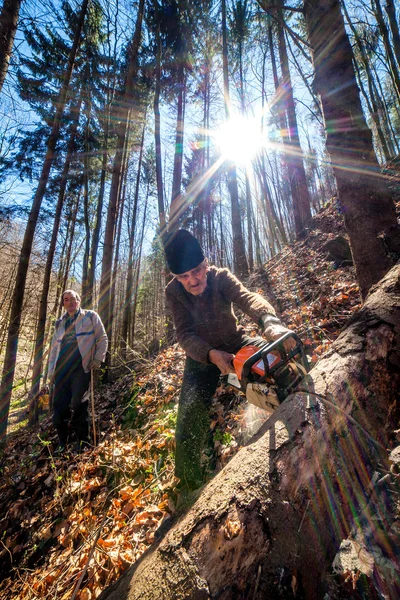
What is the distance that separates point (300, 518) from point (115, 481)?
9.12 feet

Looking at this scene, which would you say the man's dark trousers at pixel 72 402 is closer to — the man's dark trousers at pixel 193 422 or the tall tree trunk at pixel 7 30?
the man's dark trousers at pixel 193 422

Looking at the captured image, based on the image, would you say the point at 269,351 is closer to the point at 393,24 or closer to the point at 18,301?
the point at 18,301

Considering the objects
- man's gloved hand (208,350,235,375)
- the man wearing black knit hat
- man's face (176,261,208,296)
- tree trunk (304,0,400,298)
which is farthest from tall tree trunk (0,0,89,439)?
tree trunk (304,0,400,298)

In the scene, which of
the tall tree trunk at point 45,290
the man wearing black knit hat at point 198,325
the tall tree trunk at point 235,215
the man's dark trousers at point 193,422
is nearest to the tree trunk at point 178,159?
the tall tree trunk at point 235,215

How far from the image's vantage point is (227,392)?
11.5 ft

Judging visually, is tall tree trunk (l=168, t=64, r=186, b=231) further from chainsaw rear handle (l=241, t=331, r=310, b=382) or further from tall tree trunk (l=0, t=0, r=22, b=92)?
chainsaw rear handle (l=241, t=331, r=310, b=382)

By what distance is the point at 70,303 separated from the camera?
13.7 feet

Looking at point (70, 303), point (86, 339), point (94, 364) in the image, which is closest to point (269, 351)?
point (94, 364)

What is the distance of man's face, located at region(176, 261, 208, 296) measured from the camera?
2332 mm

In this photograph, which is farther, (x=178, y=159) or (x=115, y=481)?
(x=178, y=159)

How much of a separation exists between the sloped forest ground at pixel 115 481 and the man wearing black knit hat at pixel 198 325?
1.31ft

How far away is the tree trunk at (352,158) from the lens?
2611mm

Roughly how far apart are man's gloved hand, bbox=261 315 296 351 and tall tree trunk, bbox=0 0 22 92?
6479 mm

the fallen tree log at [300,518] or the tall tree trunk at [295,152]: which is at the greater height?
the tall tree trunk at [295,152]
